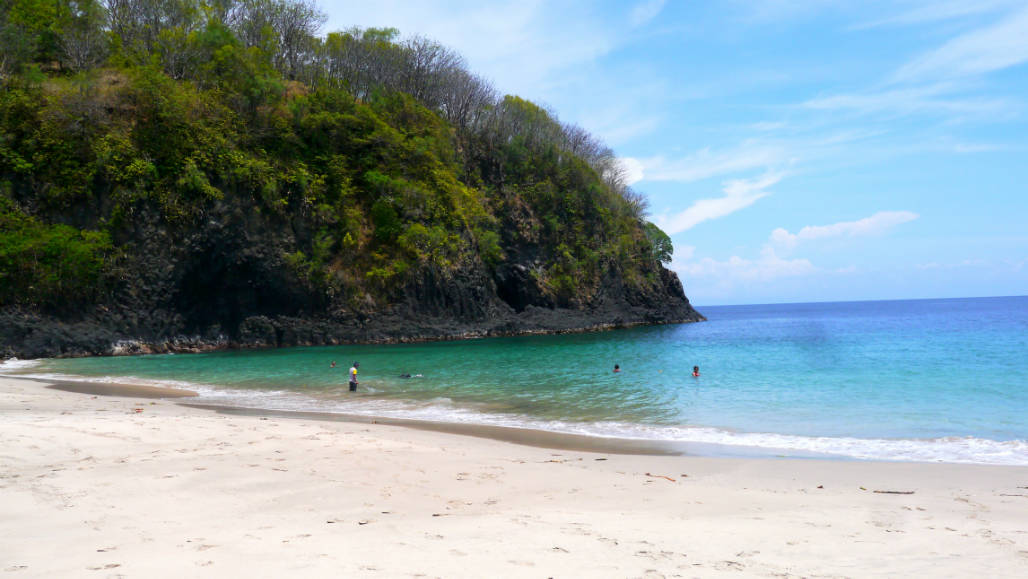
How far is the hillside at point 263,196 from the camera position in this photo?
32.0 m

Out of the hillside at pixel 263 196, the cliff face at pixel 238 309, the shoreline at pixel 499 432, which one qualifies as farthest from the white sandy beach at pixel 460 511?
the hillside at pixel 263 196

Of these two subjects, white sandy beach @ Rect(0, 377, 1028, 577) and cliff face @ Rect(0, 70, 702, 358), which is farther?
cliff face @ Rect(0, 70, 702, 358)

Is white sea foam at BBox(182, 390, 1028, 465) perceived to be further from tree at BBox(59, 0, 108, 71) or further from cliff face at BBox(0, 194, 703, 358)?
tree at BBox(59, 0, 108, 71)

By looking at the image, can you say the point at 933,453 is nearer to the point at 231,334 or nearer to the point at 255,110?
the point at 231,334

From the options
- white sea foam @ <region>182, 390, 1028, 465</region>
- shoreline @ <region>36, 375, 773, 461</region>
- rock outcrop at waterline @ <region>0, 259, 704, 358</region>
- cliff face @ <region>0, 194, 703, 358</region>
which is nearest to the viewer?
white sea foam @ <region>182, 390, 1028, 465</region>

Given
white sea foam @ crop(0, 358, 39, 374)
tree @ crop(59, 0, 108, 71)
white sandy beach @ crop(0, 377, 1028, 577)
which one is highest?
tree @ crop(59, 0, 108, 71)

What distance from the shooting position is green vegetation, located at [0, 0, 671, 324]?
32.3 m

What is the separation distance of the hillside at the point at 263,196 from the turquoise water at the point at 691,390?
596 centimetres

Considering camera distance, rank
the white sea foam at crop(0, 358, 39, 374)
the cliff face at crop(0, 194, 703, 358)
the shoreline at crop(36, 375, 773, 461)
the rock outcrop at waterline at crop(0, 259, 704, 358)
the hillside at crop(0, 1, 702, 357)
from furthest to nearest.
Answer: the hillside at crop(0, 1, 702, 357), the cliff face at crop(0, 194, 703, 358), the rock outcrop at waterline at crop(0, 259, 704, 358), the white sea foam at crop(0, 358, 39, 374), the shoreline at crop(36, 375, 773, 461)

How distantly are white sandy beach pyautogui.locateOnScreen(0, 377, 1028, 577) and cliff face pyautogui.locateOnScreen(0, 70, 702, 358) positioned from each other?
1071 inches

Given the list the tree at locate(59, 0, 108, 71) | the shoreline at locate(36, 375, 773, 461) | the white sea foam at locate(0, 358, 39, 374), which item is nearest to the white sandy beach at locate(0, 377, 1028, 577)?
the shoreline at locate(36, 375, 773, 461)

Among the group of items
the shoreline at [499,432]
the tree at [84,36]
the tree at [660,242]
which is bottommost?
the shoreline at [499,432]

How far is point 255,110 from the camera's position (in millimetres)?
39781

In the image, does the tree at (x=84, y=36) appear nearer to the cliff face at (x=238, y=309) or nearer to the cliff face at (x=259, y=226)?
the cliff face at (x=259, y=226)
